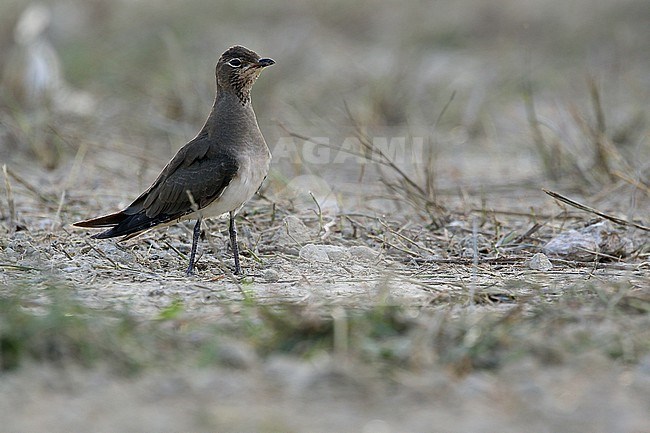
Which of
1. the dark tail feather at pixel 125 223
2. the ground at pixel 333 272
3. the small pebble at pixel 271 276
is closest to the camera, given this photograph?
the ground at pixel 333 272

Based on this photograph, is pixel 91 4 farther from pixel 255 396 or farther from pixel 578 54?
pixel 255 396

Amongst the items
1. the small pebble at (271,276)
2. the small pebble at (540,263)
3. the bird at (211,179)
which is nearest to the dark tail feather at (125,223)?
the bird at (211,179)

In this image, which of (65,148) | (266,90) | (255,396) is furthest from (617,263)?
(266,90)

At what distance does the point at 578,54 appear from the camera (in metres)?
11.6

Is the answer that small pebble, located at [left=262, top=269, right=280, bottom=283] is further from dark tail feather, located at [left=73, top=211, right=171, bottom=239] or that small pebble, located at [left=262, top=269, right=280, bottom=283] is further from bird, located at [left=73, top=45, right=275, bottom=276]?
dark tail feather, located at [left=73, top=211, right=171, bottom=239]

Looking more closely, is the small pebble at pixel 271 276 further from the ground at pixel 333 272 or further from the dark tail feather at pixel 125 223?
the dark tail feather at pixel 125 223

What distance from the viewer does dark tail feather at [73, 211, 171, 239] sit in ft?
13.7

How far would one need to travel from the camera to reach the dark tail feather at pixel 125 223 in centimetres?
416

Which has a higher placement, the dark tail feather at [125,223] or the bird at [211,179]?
the bird at [211,179]

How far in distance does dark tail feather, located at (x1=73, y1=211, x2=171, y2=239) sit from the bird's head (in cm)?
69

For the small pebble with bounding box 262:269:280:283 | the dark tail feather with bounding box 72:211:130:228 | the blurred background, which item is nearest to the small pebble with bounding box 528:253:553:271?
the blurred background

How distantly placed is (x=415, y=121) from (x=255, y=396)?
6.34 meters

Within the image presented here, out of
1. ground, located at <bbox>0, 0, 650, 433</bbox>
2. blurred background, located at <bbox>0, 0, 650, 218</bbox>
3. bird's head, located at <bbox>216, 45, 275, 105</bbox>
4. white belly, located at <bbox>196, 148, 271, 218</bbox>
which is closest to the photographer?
ground, located at <bbox>0, 0, 650, 433</bbox>

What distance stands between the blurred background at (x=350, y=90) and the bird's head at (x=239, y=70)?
468 millimetres
